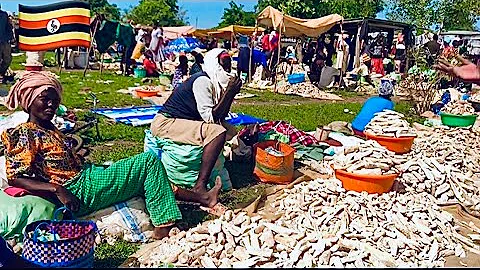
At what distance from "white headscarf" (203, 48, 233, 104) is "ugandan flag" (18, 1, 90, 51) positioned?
606 cm

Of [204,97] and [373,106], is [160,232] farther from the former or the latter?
[373,106]

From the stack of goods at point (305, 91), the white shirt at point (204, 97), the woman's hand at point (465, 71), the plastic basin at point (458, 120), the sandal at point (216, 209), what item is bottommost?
the sandal at point (216, 209)

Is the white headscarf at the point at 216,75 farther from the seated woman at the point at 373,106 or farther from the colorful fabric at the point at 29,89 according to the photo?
the seated woman at the point at 373,106

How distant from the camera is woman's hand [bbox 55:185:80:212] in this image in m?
3.42

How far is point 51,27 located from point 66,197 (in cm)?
754

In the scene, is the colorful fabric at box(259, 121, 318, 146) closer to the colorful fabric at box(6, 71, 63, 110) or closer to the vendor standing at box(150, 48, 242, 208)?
the vendor standing at box(150, 48, 242, 208)

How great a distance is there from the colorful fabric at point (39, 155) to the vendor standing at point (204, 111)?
1.27 meters

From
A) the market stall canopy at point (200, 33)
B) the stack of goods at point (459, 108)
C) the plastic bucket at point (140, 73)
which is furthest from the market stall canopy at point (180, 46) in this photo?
the stack of goods at point (459, 108)

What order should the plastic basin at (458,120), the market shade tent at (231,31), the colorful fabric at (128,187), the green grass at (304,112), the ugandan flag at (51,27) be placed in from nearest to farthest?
1. the colorful fabric at (128,187)
2. the plastic basin at (458,120)
3. the green grass at (304,112)
4. the ugandan flag at (51,27)
5. the market shade tent at (231,31)

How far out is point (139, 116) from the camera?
8.36 meters

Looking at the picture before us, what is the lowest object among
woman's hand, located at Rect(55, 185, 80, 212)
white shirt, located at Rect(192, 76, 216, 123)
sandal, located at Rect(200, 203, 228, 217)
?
sandal, located at Rect(200, 203, 228, 217)

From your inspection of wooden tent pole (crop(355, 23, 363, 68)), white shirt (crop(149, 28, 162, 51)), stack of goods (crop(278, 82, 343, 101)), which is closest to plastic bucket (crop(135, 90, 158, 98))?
stack of goods (crop(278, 82, 343, 101))

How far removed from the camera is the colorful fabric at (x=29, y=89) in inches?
138

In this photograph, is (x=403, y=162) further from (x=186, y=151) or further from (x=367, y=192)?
(x=186, y=151)
